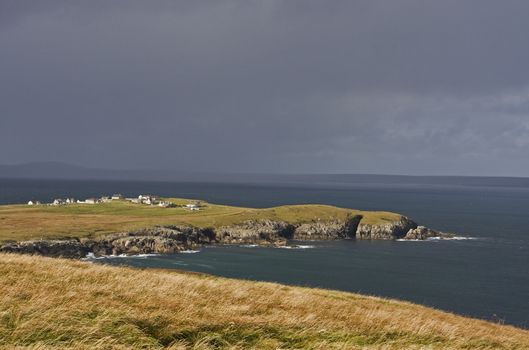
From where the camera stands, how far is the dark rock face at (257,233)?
179m

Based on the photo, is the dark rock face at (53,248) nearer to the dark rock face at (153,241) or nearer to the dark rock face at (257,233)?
the dark rock face at (153,241)

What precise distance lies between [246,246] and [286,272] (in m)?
45.0

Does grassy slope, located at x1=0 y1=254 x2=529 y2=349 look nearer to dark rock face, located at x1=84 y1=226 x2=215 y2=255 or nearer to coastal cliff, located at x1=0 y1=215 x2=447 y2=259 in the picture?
coastal cliff, located at x1=0 y1=215 x2=447 y2=259

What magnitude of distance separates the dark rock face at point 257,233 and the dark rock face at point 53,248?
177 feet

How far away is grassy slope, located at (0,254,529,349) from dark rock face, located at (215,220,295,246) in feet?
511

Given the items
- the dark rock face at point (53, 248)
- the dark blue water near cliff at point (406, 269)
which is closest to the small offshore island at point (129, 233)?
the dark rock face at point (53, 248)

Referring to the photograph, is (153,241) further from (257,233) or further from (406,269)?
(406,269)

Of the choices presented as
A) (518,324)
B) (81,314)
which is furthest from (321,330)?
(518,324)

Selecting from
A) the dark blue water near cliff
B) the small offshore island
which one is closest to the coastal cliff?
the small offshore island

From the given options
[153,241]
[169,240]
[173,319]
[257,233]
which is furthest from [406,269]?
[173,319]

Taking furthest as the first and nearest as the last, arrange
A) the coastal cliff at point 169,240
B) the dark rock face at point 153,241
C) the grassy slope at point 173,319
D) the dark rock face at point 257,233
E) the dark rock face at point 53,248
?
the dark rock face at point 257,233
the dark rock face at point 153,241
the coastal cliff at point 169,240
the dark rock face at point 53,248
the grassy slope at point 173,319

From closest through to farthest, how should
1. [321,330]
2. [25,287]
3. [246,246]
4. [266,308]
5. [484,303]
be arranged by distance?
[321,330]
[25,287]
[266,308]
[484,303]
[246,246]

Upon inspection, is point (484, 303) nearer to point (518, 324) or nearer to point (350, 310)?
point (518, 324)

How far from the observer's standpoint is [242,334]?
45.7 feet
